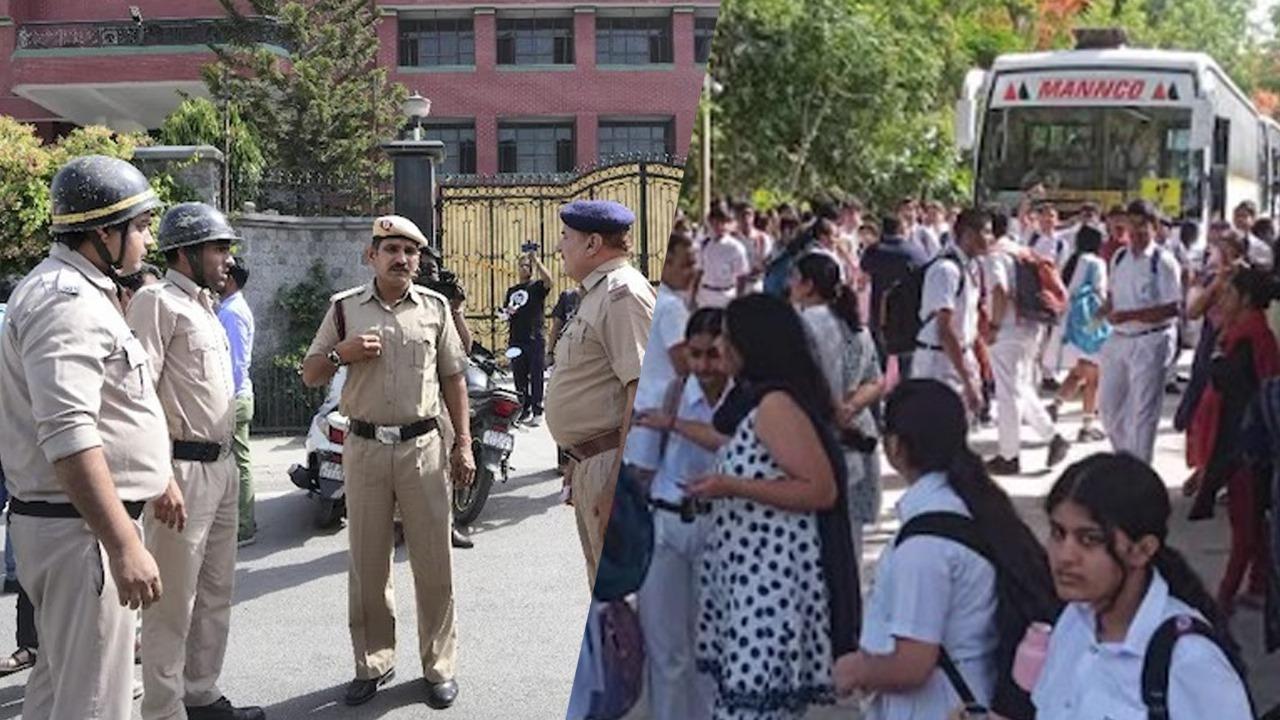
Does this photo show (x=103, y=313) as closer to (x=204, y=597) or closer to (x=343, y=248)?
(x=204, y=597)

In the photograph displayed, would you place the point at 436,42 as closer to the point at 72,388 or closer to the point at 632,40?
the point at 632,40

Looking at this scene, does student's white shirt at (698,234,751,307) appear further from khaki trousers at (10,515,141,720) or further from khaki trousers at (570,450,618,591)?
khaki trousers at (10,515,141,720)

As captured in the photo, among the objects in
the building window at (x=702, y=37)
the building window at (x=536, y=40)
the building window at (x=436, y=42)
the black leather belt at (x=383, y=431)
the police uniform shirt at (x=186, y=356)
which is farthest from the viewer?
the black leather belt at (x=383, y=431)

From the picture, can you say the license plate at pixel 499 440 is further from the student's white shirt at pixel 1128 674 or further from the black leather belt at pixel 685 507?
the student's white shirt at pixel 1128 674

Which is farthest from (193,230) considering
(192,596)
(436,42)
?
(436,42)

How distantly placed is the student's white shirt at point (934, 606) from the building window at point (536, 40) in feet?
1.44

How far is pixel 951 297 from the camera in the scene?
61 centimetres

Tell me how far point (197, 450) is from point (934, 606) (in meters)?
2.57

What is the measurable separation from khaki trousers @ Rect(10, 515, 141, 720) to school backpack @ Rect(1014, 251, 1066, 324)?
2133mm

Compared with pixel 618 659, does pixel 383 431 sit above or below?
below

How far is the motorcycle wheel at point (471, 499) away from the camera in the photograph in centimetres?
265

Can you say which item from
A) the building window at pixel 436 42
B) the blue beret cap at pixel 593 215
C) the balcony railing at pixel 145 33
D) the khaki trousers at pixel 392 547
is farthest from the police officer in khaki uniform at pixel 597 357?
the khaki trousers at pixel 392 547

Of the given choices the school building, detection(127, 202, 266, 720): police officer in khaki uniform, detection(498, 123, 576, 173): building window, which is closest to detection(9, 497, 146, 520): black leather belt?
detection(127, 202, 266, 720): police officer in khaki uniform

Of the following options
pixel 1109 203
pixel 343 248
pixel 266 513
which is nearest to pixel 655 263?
pixel 1109 203
